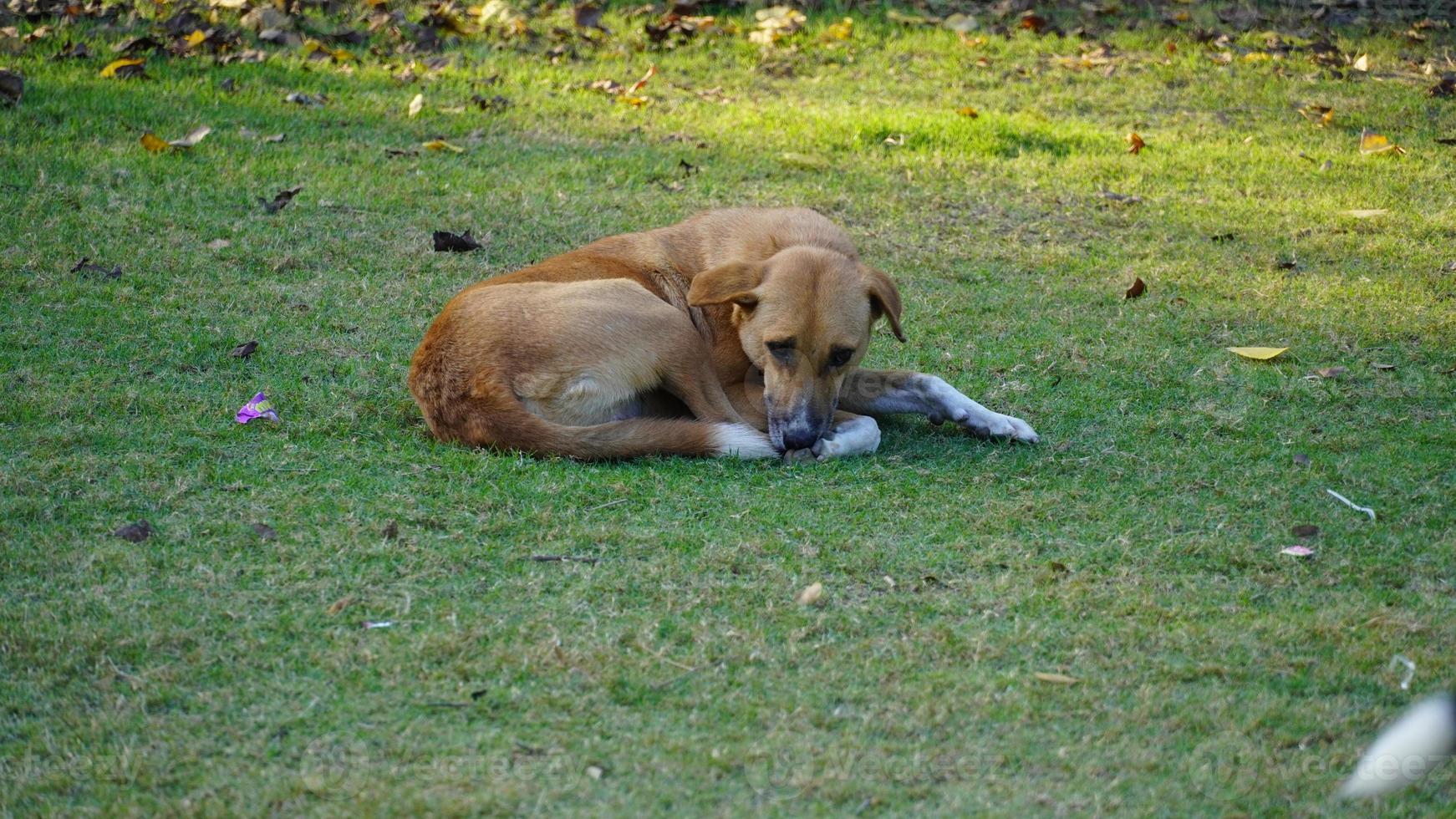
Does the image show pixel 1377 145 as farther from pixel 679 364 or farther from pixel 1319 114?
pixel 679 364

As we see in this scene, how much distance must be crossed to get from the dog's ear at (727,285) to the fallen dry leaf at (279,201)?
131 inches

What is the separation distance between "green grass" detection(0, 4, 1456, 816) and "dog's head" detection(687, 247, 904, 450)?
0.28 meters

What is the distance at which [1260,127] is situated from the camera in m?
9.73

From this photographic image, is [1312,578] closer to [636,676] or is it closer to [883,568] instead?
[883,568]

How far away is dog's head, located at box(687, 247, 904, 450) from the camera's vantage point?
5152 millimetres

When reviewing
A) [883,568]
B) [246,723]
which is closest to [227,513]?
[246,723]

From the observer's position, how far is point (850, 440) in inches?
205

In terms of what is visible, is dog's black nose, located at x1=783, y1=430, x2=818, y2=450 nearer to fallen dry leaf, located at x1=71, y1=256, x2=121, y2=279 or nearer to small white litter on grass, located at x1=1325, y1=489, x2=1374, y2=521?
small white litter on grass, located at x1=1325, y1=489, x2=1374, y2=521

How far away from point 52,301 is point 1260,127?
790 cm

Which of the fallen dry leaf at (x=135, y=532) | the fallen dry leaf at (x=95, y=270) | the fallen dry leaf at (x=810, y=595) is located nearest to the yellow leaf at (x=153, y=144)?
the fallen dry leaf at (x=95, y=270)

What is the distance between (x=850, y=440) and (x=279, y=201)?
4.05 meters

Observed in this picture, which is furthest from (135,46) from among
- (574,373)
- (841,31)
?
(574,373)

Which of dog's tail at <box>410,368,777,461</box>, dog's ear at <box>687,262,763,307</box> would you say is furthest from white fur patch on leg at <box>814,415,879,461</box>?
dog's ear at <box>687,262,763,307</box>

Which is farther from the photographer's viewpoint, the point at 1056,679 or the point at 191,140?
the point at 191,140
